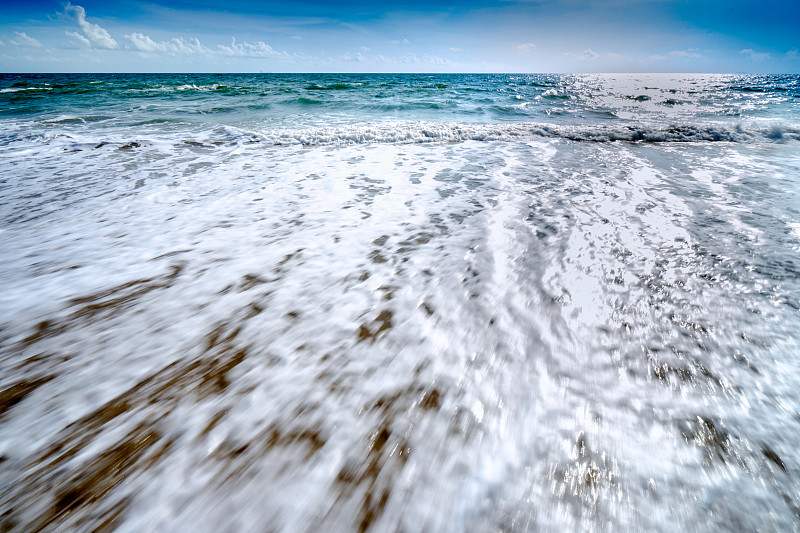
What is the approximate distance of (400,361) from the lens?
1.72 meters

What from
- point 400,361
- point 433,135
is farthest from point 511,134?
point 400,361

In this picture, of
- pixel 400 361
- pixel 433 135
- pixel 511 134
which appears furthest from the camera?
pixel 511 134

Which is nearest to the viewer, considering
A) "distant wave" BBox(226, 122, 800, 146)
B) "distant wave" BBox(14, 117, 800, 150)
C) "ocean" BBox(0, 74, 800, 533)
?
"ocean" BBox(0, 74, 800, 533)

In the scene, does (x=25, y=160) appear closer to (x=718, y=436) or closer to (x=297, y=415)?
(x=297, y=415)

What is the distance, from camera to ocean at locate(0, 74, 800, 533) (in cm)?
115

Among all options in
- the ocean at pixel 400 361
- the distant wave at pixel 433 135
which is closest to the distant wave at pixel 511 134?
the distant wave at pixel 433 135

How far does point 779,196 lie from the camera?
402cm

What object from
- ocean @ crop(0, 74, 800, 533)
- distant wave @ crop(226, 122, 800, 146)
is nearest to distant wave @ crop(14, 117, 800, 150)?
distant wave @ crop(226, 122, 800, 146)

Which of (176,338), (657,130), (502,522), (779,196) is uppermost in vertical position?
(657,130)

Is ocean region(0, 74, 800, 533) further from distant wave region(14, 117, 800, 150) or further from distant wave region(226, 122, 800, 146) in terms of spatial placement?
distant wave region(226, 122, 800, 146)

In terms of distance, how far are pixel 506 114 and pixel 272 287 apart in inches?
525

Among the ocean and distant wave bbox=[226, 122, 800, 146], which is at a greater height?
distant wave bbox=[226, 122, 800, 146]

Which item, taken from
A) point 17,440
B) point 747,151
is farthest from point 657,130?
point 17,440

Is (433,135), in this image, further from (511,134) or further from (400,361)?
(400,361)
